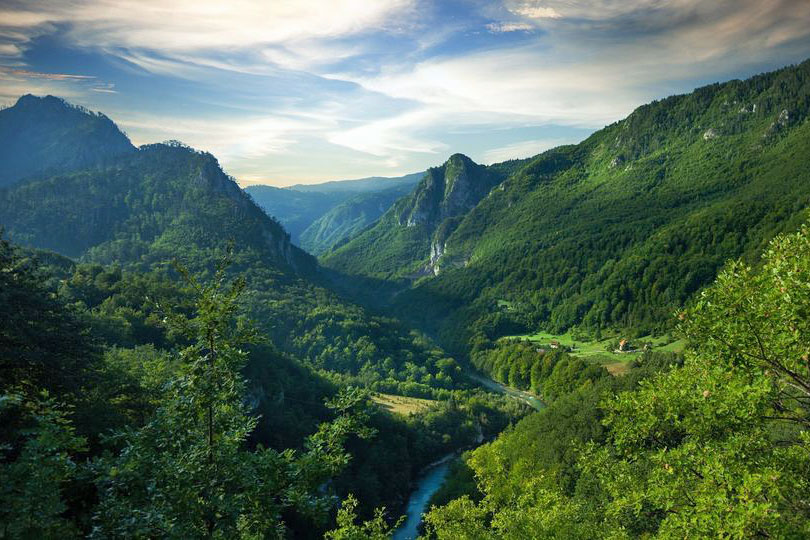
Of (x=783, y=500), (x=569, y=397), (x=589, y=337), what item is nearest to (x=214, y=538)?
(x=783, y=500)

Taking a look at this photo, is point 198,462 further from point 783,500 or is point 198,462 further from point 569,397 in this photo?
point 569,397

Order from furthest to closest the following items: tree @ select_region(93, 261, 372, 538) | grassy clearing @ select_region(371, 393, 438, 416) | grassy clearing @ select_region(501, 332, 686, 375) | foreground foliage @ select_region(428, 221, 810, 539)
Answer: grassy clearing @ select_region(501, 332, 686, 375) < grassy clearing @ select_region(371, 393, 438, 416) < foreground foliage @ select_region(428, 221, 810, 539) < tree @ select_region(93, 261, 372, 538)

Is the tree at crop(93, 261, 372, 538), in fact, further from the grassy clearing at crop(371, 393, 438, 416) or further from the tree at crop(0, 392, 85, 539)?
the grassy clearing at crop(371, 393, 438, 416)

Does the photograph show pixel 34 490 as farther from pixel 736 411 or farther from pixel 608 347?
pixel 608 347

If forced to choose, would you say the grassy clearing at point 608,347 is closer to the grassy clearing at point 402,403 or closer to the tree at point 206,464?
the grassy clearing at point 402,403

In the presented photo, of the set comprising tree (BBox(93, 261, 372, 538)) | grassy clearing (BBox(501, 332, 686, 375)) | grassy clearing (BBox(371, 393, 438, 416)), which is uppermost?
tree (BBox(93, 261, 372, 538))

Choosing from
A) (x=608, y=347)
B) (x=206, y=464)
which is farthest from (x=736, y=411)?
(x=608, y=347)

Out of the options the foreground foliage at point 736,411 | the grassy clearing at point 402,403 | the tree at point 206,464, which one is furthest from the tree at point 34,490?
the grassy clearing at point 402,403

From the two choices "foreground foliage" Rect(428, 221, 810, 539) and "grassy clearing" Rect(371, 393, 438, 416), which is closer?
"foreground foliage" Rect(428, 221, 810, 539)

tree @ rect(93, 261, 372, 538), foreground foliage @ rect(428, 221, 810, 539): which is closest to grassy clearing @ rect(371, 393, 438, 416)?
foreground foliage @ rect(428, 221, 810, 539)
